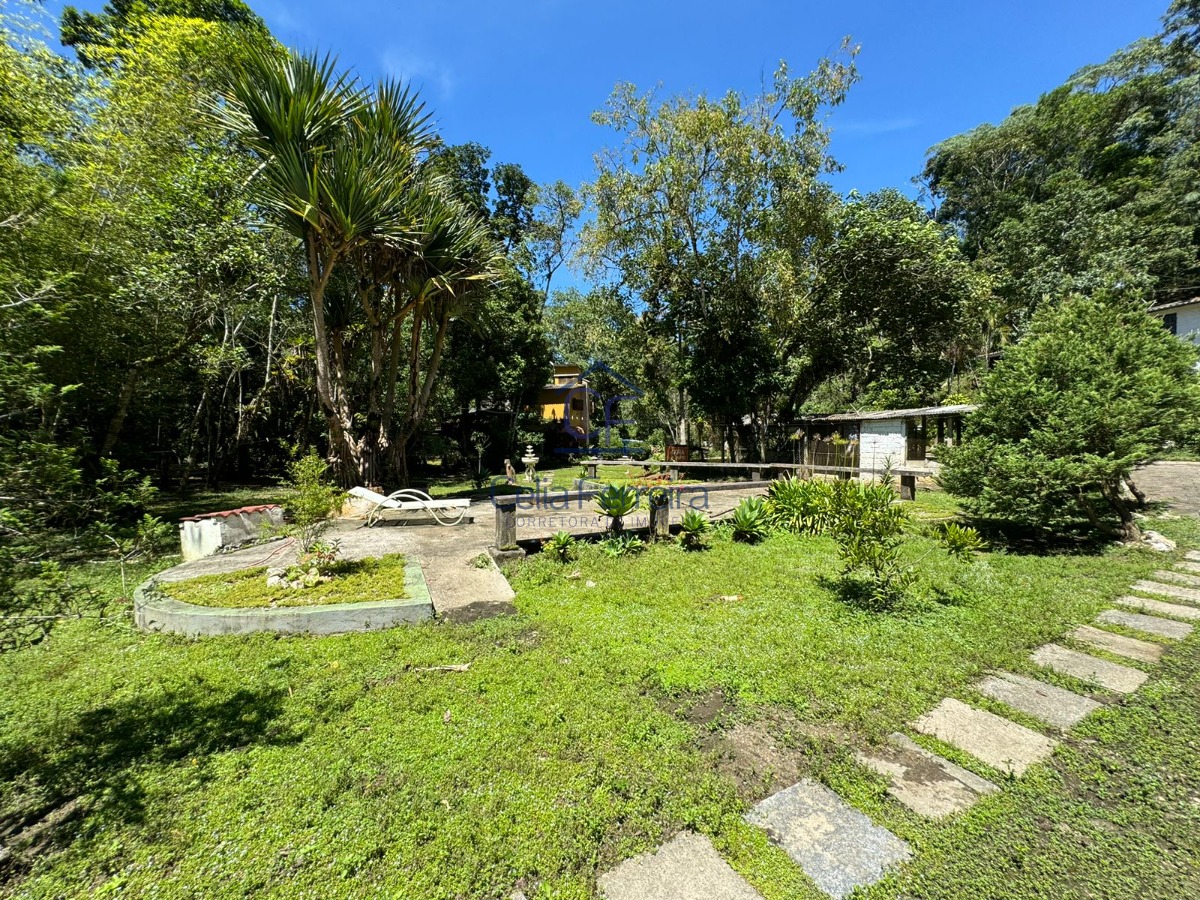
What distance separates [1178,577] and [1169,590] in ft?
1.86

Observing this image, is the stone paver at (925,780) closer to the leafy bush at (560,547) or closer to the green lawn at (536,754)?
the green lawn at (536,754)

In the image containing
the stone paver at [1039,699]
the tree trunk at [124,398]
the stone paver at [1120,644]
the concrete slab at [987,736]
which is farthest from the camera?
the tree trunk at [124,398]

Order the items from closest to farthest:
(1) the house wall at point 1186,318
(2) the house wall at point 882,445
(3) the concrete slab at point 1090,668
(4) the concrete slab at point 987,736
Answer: (4) the concrete slab at point 987,736 → (3) the concrete slab at point 1090,668 → (2) the house wall at point 882,445 → (1) the house wall at point 1186,318

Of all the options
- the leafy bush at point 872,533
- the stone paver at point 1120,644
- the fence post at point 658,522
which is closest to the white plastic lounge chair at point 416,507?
the fence post at point 658,522

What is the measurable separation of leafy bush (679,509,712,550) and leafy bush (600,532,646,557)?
0.59 m

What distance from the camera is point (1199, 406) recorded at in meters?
5.48

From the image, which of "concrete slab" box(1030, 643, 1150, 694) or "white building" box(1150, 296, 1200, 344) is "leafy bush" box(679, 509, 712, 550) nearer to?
"concrete slab" box(1030, 643, 1150, 694)

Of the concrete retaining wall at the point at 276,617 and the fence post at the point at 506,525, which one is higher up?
the fence post at the point at 506,525

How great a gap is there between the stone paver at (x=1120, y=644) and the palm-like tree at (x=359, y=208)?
962 cm

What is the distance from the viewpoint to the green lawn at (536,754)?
1764mm

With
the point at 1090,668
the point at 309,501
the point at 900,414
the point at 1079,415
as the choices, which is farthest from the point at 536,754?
the point at 900,414

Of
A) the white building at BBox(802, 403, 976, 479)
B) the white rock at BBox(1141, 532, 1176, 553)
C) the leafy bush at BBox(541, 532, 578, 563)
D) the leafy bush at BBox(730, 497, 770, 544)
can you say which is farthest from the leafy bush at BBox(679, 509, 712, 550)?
the white building at BBox(802, 403, 976, 479)

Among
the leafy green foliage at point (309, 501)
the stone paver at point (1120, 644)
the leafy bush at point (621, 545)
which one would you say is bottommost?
the stone paver at point (1120, 644)

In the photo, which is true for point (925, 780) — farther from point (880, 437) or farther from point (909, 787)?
point (880, 437)
